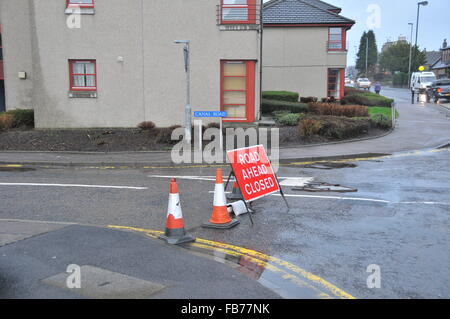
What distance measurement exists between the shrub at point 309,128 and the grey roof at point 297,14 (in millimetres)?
18085

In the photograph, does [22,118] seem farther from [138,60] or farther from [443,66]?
[443,66]

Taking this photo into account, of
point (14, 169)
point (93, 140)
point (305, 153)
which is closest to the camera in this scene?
point (14, 169)

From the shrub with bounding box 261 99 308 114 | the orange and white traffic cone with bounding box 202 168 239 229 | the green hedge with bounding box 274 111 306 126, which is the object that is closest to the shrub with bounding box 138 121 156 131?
the green hedge with bounding box 274 111 306 126

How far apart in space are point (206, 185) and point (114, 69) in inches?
430

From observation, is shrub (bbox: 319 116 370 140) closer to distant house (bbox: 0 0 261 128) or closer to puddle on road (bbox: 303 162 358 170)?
distant house (bbox: 0 0 261 128)

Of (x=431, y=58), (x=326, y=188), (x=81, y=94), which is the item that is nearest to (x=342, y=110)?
(x=81, y=94)

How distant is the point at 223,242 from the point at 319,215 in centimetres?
225

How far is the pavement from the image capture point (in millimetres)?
5344

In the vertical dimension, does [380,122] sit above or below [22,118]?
below

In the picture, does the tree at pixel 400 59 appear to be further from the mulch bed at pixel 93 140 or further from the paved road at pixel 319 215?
the paved road at pixel 319 215

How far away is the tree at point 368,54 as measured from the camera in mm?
125000

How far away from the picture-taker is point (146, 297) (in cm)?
496

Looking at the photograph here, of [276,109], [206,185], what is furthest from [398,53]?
[206,185]

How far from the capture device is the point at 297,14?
35.7 meters
